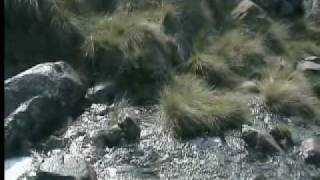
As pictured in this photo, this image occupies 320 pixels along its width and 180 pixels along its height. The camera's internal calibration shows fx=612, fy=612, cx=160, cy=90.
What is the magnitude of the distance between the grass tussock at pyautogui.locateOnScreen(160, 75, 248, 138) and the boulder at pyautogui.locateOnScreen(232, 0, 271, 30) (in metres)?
2.36

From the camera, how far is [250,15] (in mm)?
10555

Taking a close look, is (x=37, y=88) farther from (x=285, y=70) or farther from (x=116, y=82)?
(x=285, y=70)

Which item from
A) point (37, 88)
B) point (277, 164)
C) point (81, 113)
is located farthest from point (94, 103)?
point (277, 164)

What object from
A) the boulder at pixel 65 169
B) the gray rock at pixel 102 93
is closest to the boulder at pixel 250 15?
the gray rock at pixel 102 93

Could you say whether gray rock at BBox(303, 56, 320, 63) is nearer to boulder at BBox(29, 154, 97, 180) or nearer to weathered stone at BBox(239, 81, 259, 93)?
weathered stone at BBox(239, 81, 259, 93)

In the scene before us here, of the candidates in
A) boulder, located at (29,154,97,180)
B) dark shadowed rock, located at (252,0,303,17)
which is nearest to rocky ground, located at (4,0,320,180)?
boulder, located at (29,154,97,180)

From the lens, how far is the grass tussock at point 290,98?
8453mm

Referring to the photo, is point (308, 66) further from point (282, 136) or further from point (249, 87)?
point (282, 136)

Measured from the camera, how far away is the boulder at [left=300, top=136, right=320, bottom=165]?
7323 mm

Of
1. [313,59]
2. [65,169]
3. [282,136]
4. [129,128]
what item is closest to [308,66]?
[313,59]

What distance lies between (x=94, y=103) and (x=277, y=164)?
8.23ft

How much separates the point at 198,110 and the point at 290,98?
1.54m

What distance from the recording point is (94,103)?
8.07m

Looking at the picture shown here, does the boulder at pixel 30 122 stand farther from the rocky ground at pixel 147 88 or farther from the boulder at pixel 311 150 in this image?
the boulder at pixel 311 150
